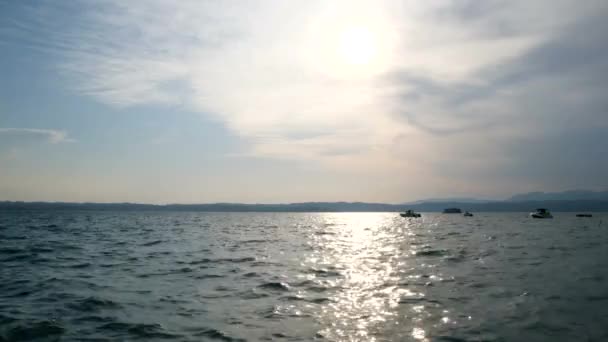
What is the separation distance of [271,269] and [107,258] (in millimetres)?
13182

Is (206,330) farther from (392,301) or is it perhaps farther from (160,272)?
(160,272)

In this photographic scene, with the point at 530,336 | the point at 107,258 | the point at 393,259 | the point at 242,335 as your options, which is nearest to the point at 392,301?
the point at 530,336

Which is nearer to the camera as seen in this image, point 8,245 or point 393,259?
point 393,259

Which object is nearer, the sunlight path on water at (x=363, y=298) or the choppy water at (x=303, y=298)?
the choppy water at (x=303, y=298)

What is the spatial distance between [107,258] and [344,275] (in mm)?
17936

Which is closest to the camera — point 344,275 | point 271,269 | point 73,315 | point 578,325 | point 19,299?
point 578,325

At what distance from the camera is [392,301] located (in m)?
17.4

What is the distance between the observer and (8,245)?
1578 inches

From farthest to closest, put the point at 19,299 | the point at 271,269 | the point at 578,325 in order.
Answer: the point at 271,269 < the point at 19,299 < the point at 578,325

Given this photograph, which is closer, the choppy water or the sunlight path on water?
the choppy water

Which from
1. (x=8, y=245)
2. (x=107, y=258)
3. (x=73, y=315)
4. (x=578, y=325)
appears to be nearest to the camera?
(x=578, y=325)

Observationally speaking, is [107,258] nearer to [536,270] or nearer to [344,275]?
Result: [344,275]

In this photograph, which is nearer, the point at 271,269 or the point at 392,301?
the point at 392,301

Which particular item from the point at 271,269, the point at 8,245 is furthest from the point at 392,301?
the point at 8,245
